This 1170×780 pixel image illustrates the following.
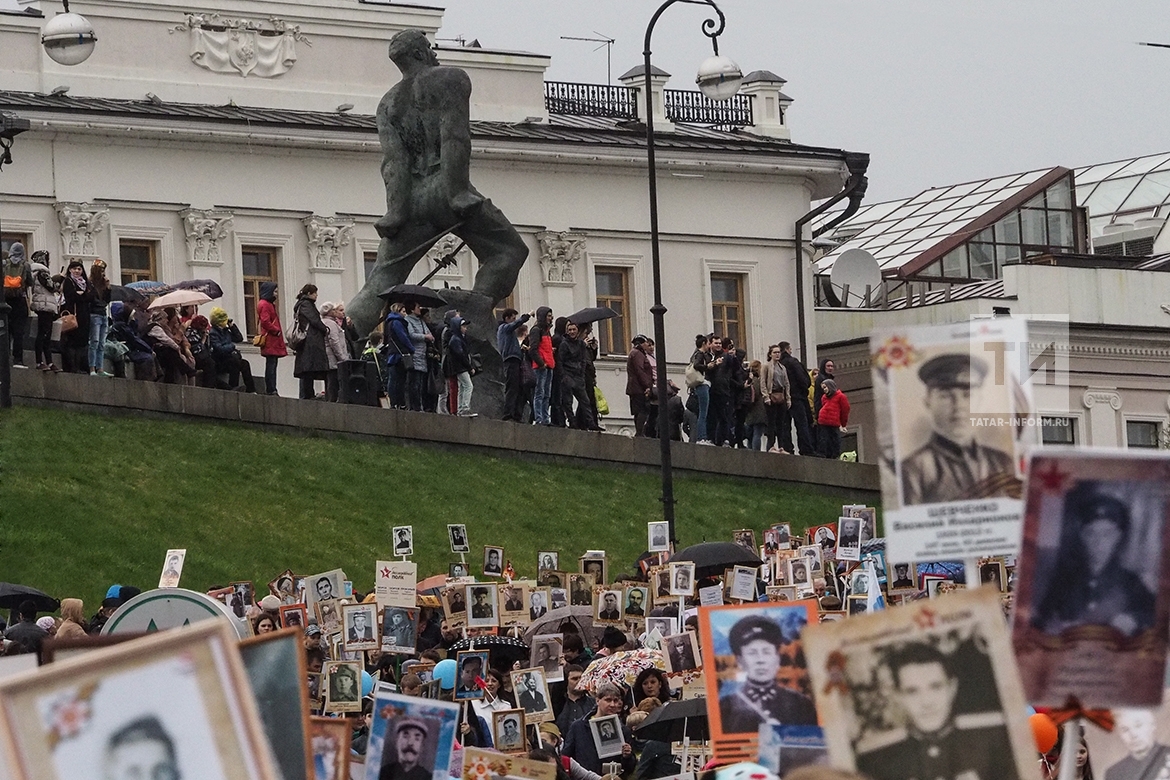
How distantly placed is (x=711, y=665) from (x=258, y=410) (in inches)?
878

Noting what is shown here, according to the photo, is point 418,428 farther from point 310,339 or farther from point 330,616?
point 330,616

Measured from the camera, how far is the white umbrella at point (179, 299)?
29781mm

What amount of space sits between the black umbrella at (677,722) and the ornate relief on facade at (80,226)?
32.0 meters

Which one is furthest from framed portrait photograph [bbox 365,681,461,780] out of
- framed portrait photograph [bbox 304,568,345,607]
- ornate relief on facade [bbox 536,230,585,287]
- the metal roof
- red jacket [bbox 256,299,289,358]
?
ornate relief on facade [bbox 536,230,585,287]

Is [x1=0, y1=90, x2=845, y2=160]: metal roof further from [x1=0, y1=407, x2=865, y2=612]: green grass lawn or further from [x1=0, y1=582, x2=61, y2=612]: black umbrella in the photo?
[x1=0, y1=582, x2=61, y2=612]: black umbrella

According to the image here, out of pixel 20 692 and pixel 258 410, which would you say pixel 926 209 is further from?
pixel 20 692

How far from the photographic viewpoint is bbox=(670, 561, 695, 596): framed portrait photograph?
1958 centimetres

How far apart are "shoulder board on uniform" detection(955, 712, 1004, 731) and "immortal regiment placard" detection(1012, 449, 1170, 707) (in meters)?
0.22

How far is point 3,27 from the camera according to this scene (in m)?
45.4

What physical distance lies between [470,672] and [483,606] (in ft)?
13.4

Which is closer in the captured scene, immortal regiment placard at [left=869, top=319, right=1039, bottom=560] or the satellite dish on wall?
immortal regiment placard at [left=869, top=319, right=1039, bottom=560]

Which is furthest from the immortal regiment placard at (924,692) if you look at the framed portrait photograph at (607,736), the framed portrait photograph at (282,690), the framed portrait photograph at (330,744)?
the framed portrait photograph at (607,736)

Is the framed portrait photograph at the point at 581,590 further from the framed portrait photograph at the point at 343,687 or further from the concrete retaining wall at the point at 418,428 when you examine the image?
the concrete retaining wall at the point at 418,428

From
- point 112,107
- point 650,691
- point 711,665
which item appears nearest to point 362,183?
point 112,107
